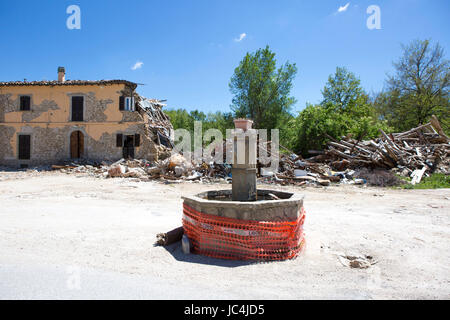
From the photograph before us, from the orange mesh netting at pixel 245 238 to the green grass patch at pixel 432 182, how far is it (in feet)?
33.9

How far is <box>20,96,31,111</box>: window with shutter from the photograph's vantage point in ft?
67.0

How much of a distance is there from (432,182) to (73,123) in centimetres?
2232

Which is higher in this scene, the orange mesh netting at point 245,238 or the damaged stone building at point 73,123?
the damaged stone building at point 73,123

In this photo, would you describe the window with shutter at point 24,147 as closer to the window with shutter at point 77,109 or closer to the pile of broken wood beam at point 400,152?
the window with shutter at point 77,109

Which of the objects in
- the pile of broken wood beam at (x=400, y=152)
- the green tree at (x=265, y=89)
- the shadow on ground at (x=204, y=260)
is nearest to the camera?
the shadow on ground at (x=204, y=260)

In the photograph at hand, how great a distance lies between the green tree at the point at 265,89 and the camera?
97.5 feet

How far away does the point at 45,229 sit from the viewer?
5.42 meters

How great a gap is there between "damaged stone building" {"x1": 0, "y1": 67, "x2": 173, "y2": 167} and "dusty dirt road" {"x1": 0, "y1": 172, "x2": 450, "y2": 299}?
12.0m

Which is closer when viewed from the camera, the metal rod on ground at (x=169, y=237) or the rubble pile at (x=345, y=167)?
the metal rod on ground at (x=169, y=237)

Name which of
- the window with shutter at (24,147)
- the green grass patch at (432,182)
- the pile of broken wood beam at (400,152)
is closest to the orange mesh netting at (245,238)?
the green grass patch at (432,182)

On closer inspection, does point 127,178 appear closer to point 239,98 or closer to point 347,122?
point 347,122

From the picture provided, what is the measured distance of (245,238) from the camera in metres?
4.05

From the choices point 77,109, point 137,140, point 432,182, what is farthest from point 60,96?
point 432,182
